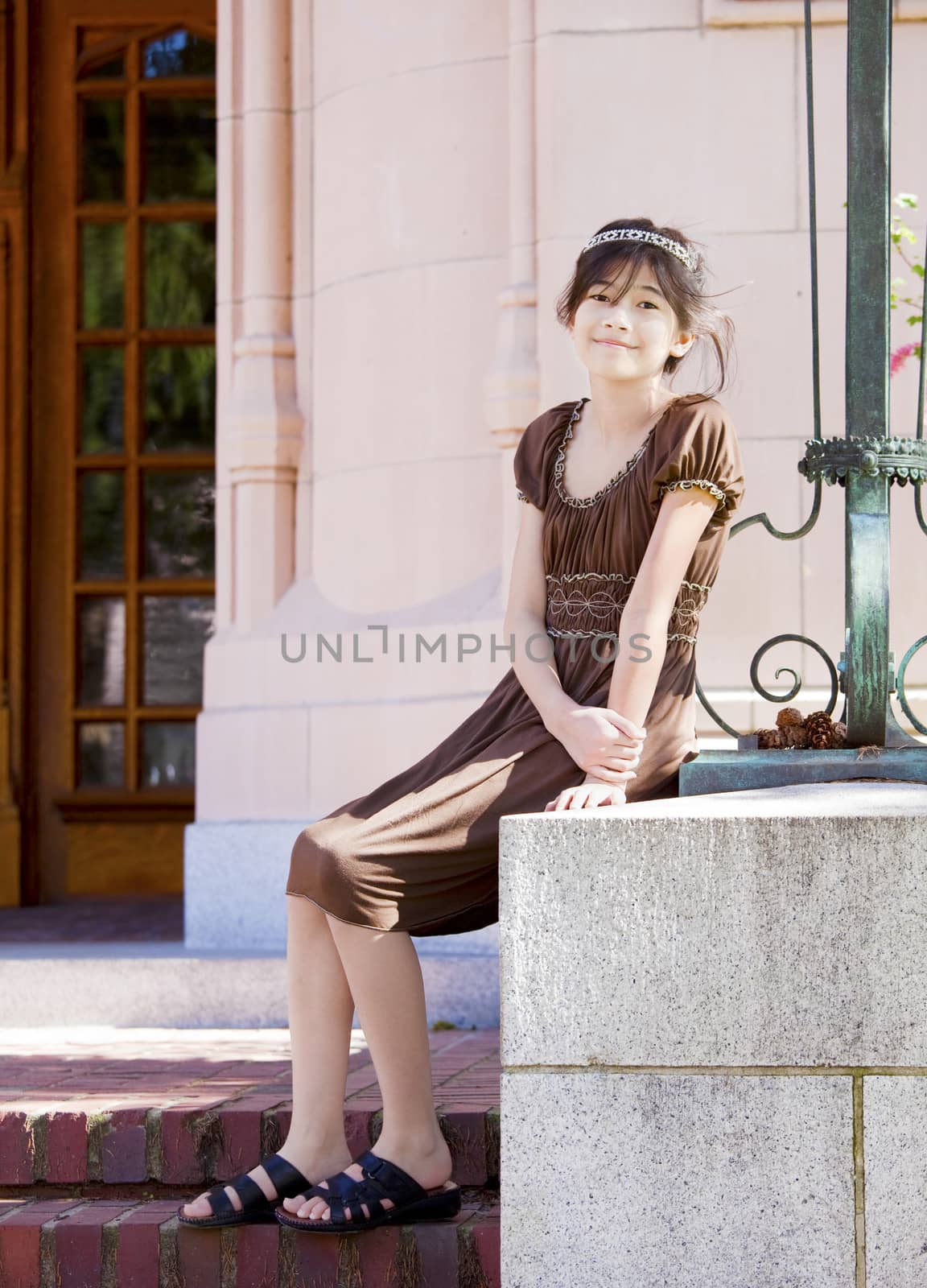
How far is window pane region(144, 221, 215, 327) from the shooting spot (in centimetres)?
704

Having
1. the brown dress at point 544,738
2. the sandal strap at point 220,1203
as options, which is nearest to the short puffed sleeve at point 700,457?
the brown dress at point 544,738

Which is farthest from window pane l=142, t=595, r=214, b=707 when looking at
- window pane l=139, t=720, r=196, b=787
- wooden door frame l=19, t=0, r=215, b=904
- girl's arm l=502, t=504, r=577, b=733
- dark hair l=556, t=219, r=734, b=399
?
dark hair l=556, t=219, r=734, b=399

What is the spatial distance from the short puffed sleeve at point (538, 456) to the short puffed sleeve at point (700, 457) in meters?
0.28

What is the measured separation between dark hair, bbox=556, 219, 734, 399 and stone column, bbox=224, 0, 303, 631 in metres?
2.37

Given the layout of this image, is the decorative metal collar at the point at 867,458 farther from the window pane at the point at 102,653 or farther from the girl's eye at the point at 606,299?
the window pane at the point at 102,653

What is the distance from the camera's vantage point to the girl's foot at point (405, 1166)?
289cm

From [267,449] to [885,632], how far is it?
9.38 ft

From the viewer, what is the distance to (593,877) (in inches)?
101

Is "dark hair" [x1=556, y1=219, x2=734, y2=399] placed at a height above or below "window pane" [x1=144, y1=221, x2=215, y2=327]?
below

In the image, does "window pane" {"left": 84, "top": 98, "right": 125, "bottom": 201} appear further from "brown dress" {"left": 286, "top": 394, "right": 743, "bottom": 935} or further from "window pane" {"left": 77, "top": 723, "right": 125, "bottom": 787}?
"brown dress" {"left": 286, "top": 394, "right": 743, "bottom": 935}

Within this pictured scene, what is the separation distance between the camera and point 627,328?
10.0 ft

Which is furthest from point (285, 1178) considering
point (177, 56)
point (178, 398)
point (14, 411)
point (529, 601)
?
point (177, 56)

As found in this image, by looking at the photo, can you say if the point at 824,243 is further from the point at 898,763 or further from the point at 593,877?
the point at 593,877

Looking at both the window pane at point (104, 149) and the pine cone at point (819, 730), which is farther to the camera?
the window pane at point (104, 149)
